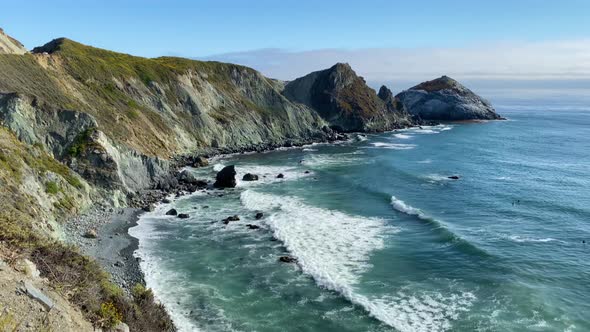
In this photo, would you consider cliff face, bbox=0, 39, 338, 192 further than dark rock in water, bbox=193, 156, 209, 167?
No

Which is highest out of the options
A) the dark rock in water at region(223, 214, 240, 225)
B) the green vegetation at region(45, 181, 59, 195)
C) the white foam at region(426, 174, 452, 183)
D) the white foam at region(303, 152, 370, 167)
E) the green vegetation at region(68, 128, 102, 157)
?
the green vegetation at region(68, 128, 102, 157)

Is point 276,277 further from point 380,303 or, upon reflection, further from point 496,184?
point 496,184

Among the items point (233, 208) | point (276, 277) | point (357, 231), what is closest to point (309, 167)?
point (233, 208)

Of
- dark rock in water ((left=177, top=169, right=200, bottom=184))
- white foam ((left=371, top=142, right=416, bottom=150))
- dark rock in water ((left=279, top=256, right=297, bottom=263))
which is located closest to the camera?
dark rock in water ((left=279, top=256, right=297, bottom=263))

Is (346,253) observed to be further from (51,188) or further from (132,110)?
(132,110)

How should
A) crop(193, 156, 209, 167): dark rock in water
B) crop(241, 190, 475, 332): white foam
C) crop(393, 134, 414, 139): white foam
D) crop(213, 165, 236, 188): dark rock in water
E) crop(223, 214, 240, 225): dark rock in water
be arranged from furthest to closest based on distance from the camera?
crop(393, 134, 414, 139): white foam, crop(193, 156, 209, 167): dark rock in water, crop(213, 165, 236, 188): dark rock in water, crop(223, 214, 240, 225): dark rock in water, crop(241, 190, 475, 332): white foam

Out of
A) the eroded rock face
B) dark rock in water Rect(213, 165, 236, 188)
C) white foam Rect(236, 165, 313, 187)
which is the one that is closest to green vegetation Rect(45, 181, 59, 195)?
dark rock in water Rect(213, 165, 236, 188)

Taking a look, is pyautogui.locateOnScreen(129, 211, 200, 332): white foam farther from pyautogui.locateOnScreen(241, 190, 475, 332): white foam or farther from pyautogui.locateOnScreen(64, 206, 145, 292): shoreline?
pyautogui.locateOnScreen(241, 190, 475, 332): white foam
